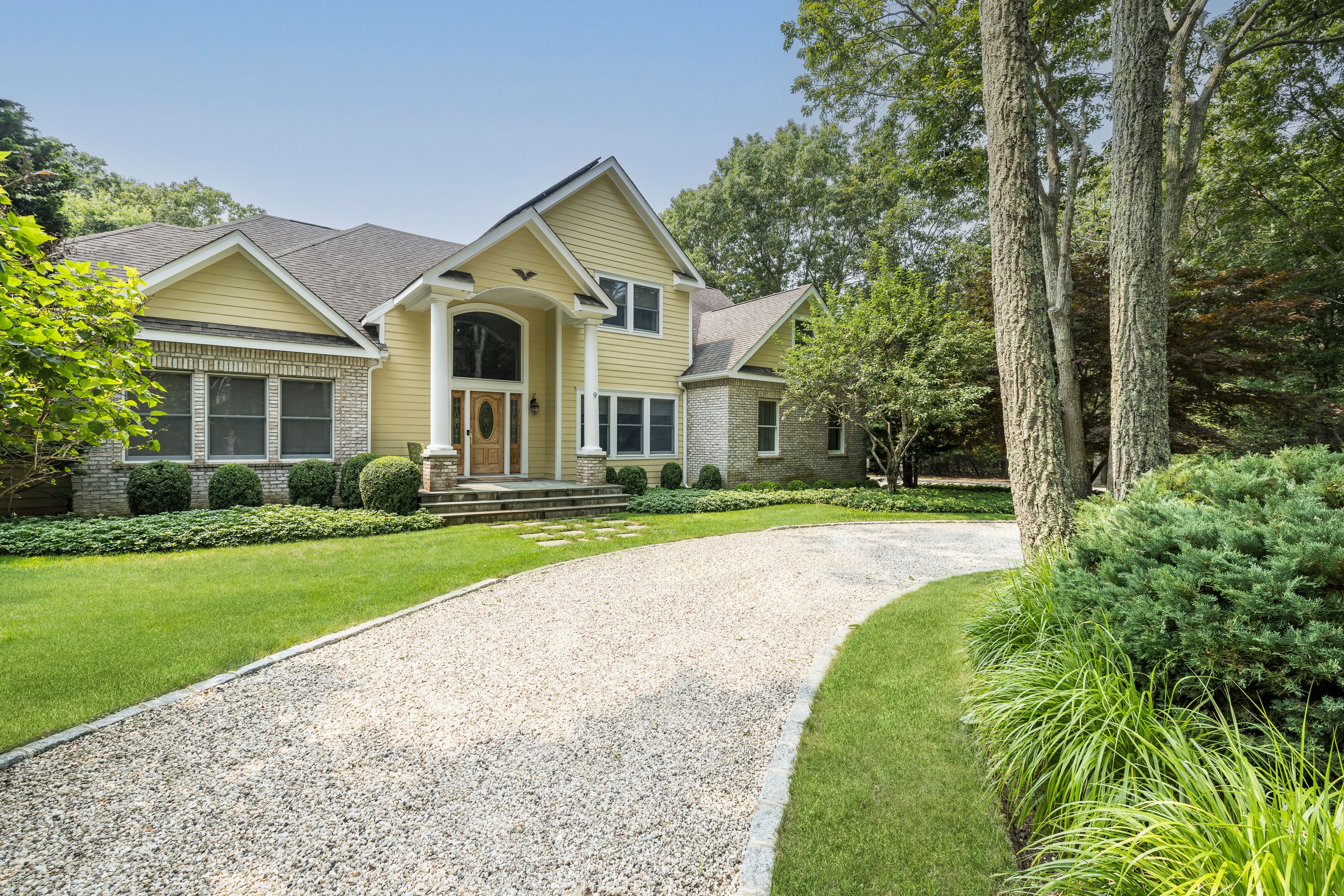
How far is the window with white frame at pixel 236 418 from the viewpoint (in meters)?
10.6

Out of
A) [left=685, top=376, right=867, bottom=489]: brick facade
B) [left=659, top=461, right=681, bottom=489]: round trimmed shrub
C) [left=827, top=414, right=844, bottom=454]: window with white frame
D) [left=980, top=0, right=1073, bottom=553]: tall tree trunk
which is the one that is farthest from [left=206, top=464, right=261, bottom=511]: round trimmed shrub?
[left=827, top=414, right=844, bottom=454]: window with white frame

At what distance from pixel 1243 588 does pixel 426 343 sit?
534 inches

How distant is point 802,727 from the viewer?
3299 millimetres

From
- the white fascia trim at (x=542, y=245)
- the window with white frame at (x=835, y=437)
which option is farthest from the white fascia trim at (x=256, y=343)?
the window with white frame at (x=835, y=437)

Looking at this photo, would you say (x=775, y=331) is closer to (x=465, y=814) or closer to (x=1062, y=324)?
(x=1062, y=324)

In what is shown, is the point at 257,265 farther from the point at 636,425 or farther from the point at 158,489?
the point at 636,425

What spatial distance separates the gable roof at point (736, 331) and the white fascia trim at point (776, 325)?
1cm

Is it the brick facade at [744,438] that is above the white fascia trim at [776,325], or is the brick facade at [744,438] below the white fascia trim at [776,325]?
below

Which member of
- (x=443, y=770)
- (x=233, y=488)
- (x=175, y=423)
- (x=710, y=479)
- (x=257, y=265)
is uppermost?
(x=257, y=265)

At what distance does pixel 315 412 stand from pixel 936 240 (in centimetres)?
3131

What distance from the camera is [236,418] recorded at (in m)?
10.8

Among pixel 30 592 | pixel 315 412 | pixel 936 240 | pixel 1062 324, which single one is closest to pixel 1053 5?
pixel 1062 324

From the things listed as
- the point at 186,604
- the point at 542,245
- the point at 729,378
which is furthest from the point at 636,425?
the point at 186,604

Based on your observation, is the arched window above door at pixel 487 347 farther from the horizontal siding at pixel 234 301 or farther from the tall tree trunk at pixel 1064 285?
the tall tree trunk at pixel 1064 285
